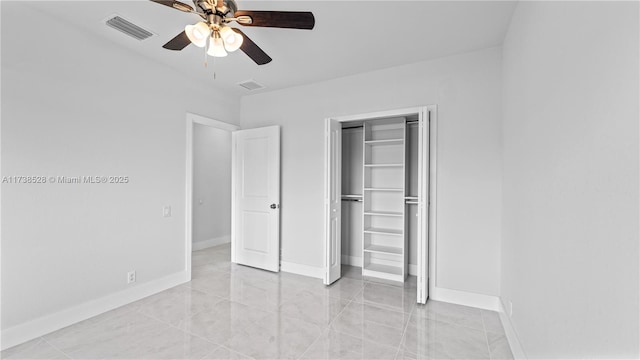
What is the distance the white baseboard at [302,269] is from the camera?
3.87 m

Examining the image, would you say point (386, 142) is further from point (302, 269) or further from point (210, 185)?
point (210, 185)

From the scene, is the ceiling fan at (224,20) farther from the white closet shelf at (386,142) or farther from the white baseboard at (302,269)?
the white baseboard at (302,269)

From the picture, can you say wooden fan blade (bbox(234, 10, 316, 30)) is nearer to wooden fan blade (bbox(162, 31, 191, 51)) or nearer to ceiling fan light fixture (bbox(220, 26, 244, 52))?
ceiling fan light fixture (bbox(220, 26, 244, 52))

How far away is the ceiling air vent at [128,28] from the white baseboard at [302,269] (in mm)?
3232

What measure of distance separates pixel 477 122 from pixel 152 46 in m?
3.51

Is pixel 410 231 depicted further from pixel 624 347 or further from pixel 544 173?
pixel 624 347

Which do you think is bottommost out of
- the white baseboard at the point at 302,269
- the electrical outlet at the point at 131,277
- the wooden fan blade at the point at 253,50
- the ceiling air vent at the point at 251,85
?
the white baseboard at the point at 302,269

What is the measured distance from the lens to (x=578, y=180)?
43.9 inches

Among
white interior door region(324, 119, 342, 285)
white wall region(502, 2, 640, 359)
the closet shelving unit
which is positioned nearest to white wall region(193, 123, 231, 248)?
white interior door region(324, 119, 342, 285)

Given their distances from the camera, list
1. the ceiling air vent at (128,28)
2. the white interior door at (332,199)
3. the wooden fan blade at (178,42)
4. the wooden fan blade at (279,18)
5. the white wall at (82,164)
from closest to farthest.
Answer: the wooden fan blade at (279,18) < the wooden fan blade at (178,42) < the white wall at (82,164) < the ceiling air vent at (128,28) < the white interior door at (332,199)

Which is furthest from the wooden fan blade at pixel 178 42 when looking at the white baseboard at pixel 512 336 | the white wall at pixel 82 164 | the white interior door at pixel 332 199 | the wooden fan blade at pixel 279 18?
the white baseboard at pixel 512 336

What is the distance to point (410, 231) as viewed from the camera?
3930 millimetres

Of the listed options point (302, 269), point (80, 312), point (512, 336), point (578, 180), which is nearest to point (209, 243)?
point (302, 269)

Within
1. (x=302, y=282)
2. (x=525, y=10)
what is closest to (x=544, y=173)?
(x=525, y=10)
